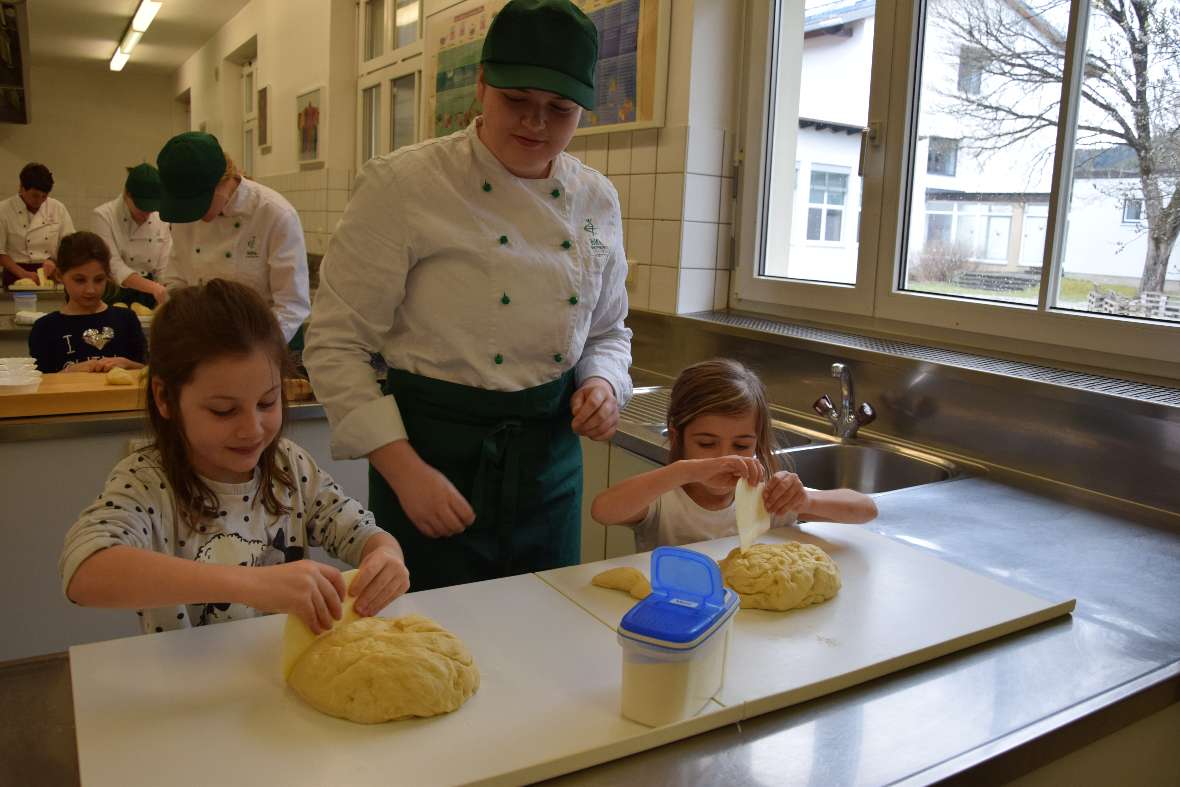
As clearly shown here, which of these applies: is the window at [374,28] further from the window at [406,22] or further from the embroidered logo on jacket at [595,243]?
the embroidered logo on jacket at [595,243]

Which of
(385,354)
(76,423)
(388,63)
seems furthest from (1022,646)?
(388,63)

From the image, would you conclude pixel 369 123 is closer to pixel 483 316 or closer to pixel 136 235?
pixel 136 235

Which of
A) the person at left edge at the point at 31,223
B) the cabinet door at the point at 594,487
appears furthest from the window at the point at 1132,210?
the person at left edge at the point at 31,223

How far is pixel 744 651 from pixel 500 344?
54 centimetres

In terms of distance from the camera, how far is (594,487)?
208 centimetres

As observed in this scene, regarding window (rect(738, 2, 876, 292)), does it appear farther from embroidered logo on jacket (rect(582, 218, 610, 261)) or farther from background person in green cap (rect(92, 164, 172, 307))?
background person in green cap (rect(92, 164, 172, 307))

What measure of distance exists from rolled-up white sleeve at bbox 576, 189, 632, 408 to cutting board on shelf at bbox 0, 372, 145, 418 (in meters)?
1.08

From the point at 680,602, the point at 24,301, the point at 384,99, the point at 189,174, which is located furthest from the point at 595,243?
the point at 24,301

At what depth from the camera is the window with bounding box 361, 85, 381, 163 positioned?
4609 mm

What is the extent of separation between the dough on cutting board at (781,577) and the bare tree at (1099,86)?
99cm

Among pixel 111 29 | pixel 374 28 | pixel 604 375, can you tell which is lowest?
pixel 604 375

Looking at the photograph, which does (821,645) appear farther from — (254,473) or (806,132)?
(806,132)

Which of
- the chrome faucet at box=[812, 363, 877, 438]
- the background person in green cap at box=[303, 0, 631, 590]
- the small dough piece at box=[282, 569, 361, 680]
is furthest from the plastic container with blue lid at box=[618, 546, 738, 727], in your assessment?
the chrome faucet at box=[812, 363, 877, 438]

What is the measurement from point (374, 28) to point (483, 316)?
390 centimetres
